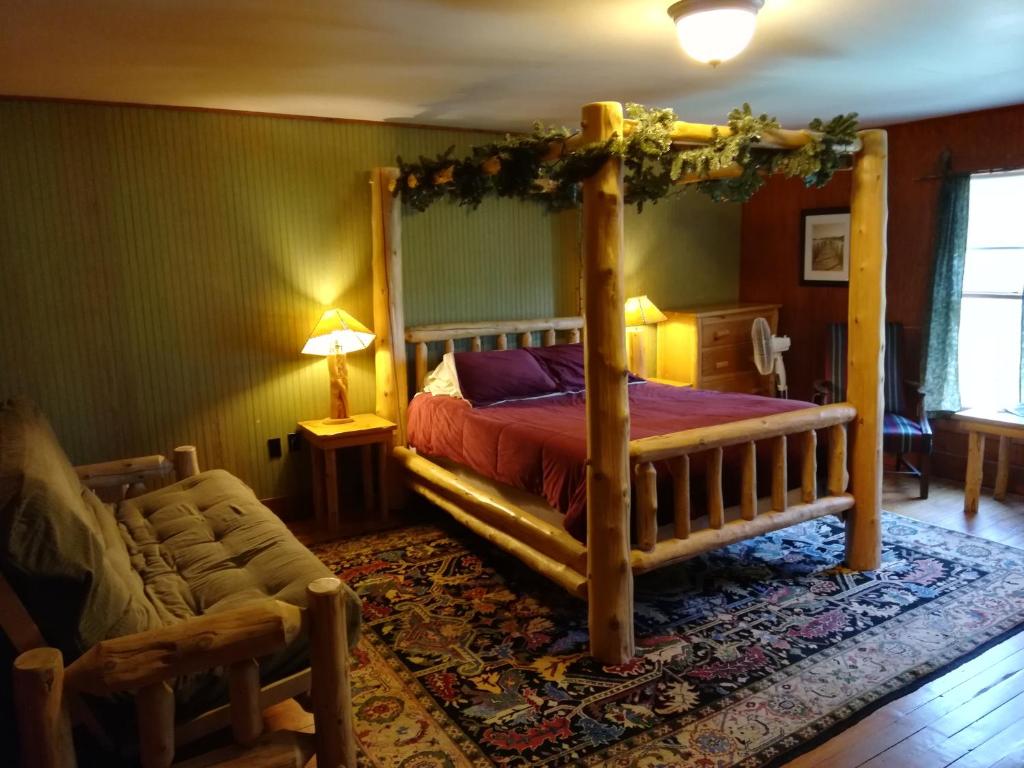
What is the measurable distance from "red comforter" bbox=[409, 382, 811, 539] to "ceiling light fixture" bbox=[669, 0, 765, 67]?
1.63m

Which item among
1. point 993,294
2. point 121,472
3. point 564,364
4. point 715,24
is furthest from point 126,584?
point 993,294

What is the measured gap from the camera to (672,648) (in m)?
3.11

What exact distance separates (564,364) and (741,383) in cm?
186

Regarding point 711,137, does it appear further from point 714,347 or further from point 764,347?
point 714,347

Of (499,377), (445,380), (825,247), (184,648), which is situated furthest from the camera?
(825,247)

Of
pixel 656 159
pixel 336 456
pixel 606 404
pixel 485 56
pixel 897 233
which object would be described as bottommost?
pixel 336 456

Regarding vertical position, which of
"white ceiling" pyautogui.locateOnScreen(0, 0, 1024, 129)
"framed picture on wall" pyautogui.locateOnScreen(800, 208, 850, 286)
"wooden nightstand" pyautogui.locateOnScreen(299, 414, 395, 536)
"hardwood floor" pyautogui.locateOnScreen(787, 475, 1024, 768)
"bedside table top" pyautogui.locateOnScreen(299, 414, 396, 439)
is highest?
"white ceiling" pyautogui.locateOnScreen(0, 0, 1024, 129)

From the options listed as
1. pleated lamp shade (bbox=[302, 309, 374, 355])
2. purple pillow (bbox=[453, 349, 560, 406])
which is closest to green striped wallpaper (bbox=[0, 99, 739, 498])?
pleated lamp shade (bbox=[302, 309, 374, 355])

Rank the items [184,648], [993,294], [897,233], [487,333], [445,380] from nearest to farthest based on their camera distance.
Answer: [184,648], [445,380], [993,294], [487,333], [897,233]

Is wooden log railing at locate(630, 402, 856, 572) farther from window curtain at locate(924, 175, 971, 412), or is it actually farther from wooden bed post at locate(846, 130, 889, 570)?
window curtain at locate(924, 175, 971, 412)

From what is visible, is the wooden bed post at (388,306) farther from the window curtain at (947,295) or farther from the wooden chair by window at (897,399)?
the window curtain at (947,295)

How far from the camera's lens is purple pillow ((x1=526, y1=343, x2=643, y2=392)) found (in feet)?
15.9

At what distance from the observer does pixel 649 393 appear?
4.64m

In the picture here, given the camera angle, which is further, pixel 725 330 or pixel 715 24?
pixel 725 330
